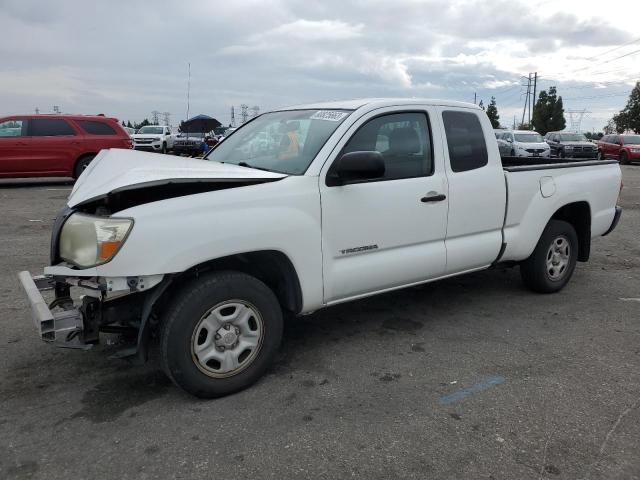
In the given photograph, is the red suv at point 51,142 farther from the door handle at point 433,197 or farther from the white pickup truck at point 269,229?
the door handle at point 433,197

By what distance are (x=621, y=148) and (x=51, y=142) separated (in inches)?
974

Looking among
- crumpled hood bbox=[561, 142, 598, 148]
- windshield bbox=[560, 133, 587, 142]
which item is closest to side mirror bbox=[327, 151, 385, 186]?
crumpled hood bbox=[561, 142, 598, 148]

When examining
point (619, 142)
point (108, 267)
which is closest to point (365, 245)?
point (108, 267)

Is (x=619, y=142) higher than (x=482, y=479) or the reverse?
higher

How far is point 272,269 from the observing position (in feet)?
11.9

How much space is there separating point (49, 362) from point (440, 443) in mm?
2681

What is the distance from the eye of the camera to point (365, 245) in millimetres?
3764

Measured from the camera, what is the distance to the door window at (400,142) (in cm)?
389

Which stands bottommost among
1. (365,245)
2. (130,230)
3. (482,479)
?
(482,479)

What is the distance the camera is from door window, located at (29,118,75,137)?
13586 millimetres

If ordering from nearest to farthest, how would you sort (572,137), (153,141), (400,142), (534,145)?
(400,142), (534,145), (153,141), (572,137)

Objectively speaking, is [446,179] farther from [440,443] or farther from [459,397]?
[440,443]

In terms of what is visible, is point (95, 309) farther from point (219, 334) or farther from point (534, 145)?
point (534, 145)

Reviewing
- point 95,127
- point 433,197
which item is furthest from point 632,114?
point 433,197
